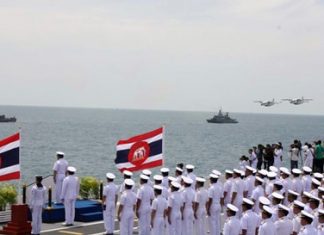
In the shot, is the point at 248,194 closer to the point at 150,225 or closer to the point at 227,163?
the point at 150,225

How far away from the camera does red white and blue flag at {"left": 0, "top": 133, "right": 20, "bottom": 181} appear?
15227mm

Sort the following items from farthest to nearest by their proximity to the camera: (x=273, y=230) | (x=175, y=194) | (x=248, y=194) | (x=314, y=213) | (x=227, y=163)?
(x=227, y=163) < (x=248, y=194) < (x=175, y=194) < (x=314, y=213) < (x=273, y=230)

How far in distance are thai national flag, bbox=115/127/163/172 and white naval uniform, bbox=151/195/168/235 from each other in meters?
2.44

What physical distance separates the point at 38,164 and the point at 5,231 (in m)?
55.1

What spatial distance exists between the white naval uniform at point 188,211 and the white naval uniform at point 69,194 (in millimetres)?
3686

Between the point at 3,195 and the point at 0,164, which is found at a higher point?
the point at 0,164

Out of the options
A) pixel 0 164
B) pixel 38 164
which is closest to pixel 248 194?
pixel 0 164

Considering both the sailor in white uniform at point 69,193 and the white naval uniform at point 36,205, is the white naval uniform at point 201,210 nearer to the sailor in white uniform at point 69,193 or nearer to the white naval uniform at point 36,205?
the sailor in white uniform at point 69,193

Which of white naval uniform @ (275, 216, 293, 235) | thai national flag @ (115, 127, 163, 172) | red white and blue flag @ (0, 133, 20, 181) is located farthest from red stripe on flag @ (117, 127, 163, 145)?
white naval uniform @ (275, 216, 293, 235)

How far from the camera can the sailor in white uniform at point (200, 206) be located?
1507 centimetres

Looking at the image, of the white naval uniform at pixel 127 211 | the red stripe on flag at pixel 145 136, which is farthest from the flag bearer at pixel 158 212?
the red stripe on flag at pixel 145 136

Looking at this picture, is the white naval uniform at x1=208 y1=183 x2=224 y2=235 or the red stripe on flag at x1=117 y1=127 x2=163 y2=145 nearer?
the white naval uniform at x1=208 y1=183 x2=224 y2=235

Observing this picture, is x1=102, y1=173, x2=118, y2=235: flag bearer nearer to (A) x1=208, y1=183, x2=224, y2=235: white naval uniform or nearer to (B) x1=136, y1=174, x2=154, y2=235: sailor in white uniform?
(B) x1=136, y1=174, x2=154, y2=235: sailor in white uniform

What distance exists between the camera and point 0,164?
15.2 m
